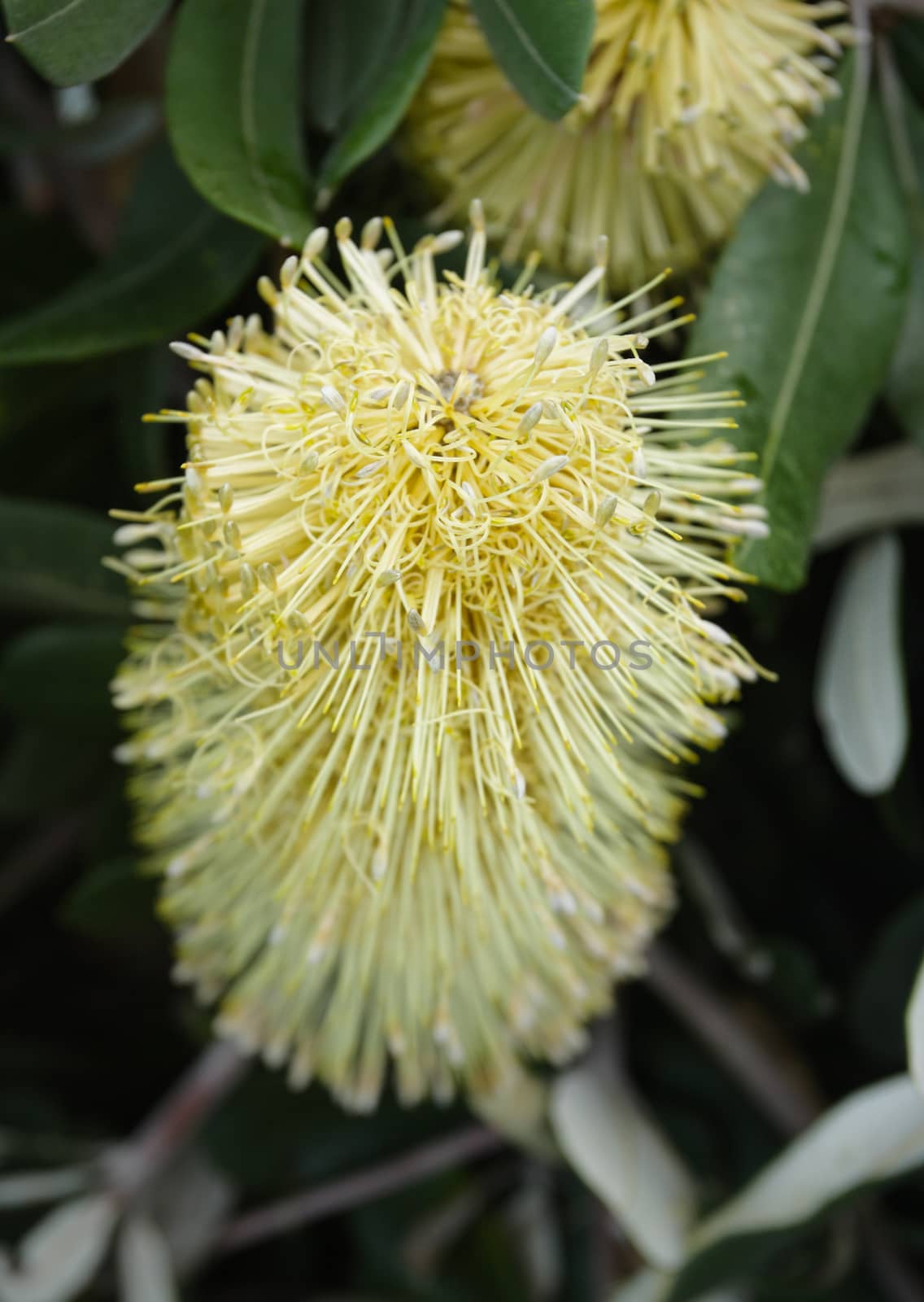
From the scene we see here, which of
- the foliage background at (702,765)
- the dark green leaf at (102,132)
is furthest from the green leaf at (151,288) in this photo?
the dark green leaf at (102,132)

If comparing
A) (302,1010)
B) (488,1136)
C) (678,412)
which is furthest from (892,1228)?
(678,412)

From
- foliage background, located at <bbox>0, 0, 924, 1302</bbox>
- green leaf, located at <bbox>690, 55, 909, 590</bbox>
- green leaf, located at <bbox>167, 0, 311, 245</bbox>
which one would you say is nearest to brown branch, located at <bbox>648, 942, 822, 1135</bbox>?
foliage background, located at <bbox>0, 0, 924, 1302</bbox>

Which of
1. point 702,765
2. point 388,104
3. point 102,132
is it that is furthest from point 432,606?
point 102,132

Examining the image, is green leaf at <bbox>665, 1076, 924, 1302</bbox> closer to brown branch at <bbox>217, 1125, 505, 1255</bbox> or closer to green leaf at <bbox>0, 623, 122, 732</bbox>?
brown branch at <bbox>217, 1125, 505, 1255</bbox>

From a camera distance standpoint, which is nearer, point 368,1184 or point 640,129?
point 640,129

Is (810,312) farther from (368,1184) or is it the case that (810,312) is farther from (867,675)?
(368,1184)

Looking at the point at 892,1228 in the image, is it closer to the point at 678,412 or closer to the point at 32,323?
the point at 678,412

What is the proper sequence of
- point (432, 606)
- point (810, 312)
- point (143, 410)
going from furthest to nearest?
point (143, 410), point (810, 312), point (432, 606)
